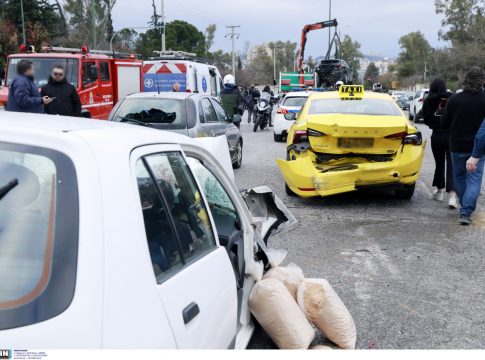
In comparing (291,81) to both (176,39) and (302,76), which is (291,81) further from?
(176,39)

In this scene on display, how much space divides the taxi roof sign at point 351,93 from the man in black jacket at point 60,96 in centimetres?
430

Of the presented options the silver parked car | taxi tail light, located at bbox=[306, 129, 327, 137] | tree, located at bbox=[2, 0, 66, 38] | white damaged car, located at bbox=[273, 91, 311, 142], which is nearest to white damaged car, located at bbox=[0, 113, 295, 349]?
taxi tail light, located at bbox=[306, 129, 327, 137]

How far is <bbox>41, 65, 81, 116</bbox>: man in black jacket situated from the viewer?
962 cm

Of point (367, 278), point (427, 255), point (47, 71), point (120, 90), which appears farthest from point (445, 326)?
point (120, 90)

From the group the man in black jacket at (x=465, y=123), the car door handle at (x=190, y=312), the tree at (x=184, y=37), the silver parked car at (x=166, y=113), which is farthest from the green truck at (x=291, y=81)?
the car door handle at (x=190, y=312)

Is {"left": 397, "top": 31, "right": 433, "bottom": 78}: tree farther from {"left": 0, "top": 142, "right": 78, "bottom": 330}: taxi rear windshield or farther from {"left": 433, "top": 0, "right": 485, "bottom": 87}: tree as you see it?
{"left": 0, "top": 142, "right": 78, "bottom": 330}: taxi rear windshield

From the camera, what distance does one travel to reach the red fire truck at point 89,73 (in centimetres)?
1552

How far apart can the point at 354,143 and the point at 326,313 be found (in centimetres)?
461

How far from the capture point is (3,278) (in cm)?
184

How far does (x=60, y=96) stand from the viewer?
31.9 ft

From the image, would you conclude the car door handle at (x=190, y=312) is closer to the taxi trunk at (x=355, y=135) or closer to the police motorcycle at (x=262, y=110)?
the taxi trunk at (x=355, y=135)

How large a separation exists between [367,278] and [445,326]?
1.14 metres

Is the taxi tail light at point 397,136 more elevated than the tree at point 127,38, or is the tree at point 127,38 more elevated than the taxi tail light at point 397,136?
the tree at point 127,38

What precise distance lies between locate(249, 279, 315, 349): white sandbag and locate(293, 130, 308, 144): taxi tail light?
16.0ft
